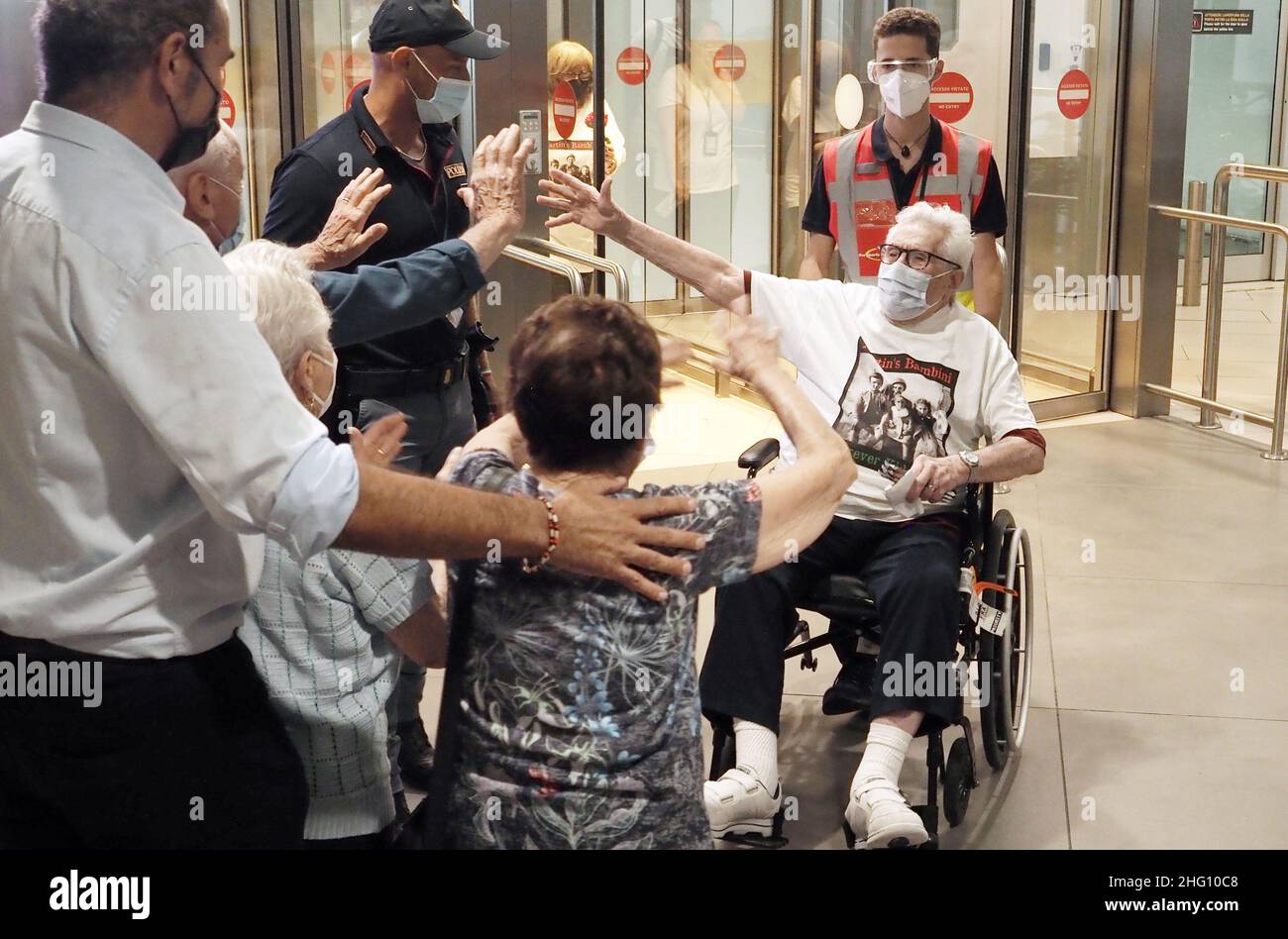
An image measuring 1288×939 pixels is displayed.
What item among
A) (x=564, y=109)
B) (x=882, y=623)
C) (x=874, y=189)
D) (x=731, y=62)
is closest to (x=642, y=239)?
(x=882, y=623)

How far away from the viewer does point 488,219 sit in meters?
2.82

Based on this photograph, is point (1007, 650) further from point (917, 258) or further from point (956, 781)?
point (917, 258)

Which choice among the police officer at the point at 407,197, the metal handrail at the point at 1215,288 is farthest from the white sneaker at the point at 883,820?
the metal handrail at the point at 1215,288

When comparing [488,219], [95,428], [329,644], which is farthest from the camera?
[488,219]

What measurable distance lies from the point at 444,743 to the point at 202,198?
998 mm

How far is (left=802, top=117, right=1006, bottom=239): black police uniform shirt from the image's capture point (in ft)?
14.4

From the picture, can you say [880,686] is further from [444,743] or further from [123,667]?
[123,667]

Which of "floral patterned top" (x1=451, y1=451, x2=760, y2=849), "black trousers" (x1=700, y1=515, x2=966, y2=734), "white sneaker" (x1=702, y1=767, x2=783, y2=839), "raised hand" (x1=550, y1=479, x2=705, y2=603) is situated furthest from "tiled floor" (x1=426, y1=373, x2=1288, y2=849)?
"raised hand" (x1=550, y1=479, x2=705, y2=603)

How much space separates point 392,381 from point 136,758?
1688 mm

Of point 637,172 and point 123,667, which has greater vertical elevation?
point 637,172

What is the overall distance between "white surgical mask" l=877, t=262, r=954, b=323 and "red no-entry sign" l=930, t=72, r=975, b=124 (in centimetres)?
331

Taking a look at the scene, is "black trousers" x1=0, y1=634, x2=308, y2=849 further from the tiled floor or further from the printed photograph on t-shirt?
the printed photograph on t-shirt

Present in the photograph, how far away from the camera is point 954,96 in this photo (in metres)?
6.39
